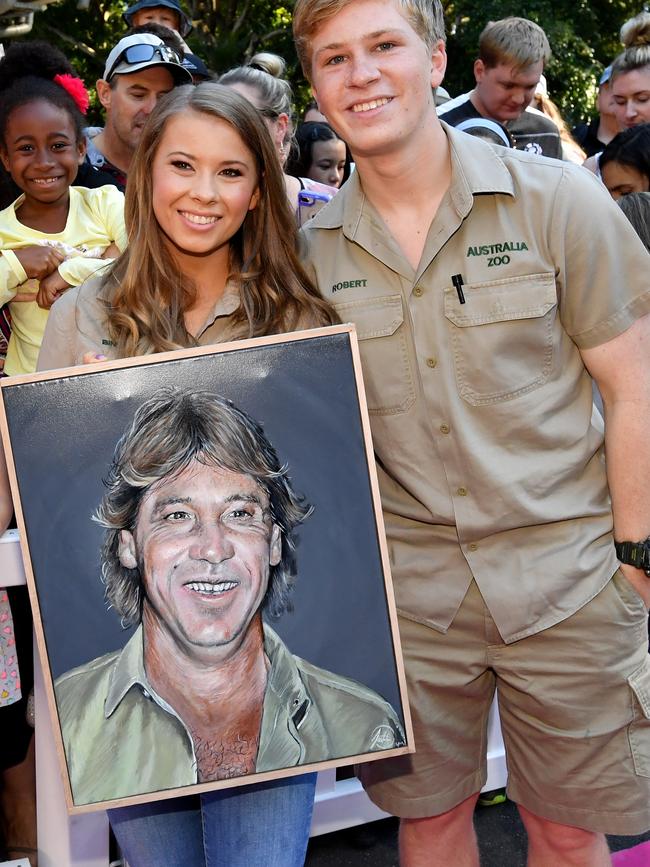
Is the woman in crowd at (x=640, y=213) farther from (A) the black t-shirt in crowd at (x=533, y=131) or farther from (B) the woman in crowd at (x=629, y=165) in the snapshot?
(A) the black t-shirt in crowd at (x=533, y=131)

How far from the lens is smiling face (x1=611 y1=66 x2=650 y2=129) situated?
17.3ft

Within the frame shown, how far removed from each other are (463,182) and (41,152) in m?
1.75

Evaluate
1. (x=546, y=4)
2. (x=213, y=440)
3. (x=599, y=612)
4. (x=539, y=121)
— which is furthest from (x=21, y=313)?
(x=546, y=4)

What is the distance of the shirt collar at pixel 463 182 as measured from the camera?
2.13m

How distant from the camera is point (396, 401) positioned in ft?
7.06

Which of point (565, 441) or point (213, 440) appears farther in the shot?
point (565, 441)

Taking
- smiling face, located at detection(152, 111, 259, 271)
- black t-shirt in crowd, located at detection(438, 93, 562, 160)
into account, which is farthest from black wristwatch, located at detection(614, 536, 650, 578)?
black t-shirt in crowd, located at detection(438, 93, 562, 160)

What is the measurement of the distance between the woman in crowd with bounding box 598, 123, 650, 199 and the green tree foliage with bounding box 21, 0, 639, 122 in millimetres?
13019

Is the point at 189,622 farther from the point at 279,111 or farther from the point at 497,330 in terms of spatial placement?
the point at 279,111

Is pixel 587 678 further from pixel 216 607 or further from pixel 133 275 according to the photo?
pixel 133 275

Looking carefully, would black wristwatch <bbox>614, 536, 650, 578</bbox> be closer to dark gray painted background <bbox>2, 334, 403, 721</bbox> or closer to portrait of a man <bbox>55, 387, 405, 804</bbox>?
dark gray painted background <bbox>2, 334, 403, 721</bbox>

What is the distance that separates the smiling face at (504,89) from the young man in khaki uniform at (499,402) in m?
3.09

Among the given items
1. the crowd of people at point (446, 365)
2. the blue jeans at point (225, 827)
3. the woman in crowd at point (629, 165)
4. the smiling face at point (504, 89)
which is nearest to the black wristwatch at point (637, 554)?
the crowd of people at point (446, 365)

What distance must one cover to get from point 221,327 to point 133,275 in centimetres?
22
